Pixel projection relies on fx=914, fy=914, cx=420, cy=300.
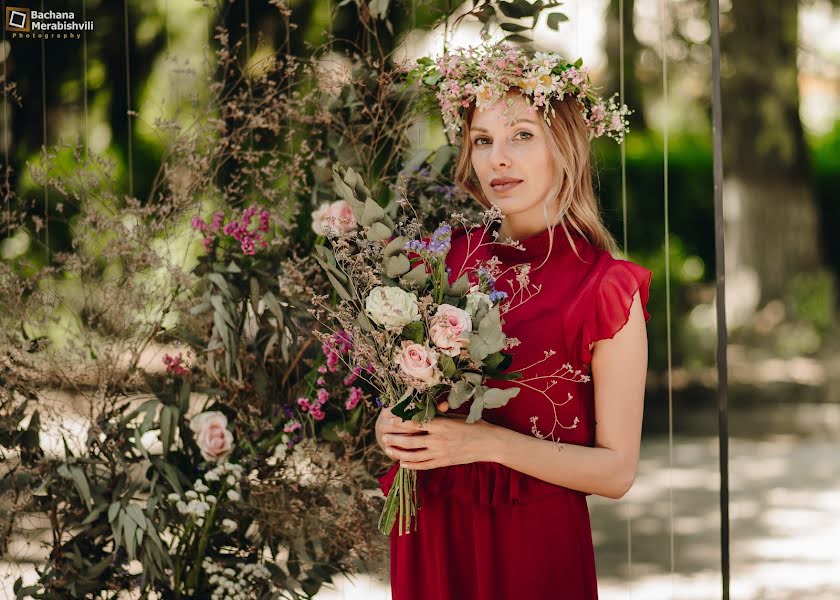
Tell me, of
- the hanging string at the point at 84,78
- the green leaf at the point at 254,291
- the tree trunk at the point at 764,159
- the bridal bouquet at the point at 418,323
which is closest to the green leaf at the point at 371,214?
the bridal bouquet at the point at 418,323

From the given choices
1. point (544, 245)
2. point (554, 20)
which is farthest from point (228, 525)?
point (554, 20)

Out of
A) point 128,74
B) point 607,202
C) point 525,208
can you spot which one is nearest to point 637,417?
point 525,208

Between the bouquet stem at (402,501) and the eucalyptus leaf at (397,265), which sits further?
the bouquet stem at (402,501)

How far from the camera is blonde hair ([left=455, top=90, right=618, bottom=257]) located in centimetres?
195

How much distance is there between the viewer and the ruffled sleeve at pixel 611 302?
1801mm

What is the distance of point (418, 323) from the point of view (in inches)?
63.7

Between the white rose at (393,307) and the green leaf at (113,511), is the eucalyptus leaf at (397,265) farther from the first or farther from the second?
the green leaf at (113,511)

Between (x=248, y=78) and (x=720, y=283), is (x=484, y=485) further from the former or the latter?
(x=248, y=78)

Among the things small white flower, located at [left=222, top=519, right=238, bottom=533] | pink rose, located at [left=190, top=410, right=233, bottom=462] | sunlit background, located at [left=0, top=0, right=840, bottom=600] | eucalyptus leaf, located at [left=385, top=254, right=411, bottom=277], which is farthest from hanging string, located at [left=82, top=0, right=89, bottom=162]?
eucalyptus leaf, located at [left=385, top=254, right=411, bottom=277]

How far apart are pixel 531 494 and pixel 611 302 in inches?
16.7

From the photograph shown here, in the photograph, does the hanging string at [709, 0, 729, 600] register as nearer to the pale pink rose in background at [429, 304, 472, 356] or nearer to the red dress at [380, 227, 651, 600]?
the red dress at [380, 227, 651, 600]

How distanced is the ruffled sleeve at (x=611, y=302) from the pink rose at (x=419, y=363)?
38cm

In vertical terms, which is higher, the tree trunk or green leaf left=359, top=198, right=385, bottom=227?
the tree trunk

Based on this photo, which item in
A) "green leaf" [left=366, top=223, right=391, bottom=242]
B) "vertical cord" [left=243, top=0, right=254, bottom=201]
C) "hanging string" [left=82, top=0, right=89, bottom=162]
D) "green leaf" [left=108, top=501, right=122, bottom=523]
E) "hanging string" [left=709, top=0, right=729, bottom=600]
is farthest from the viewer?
"hanging string" [left=82, top=0, right=89, bottom=162]
